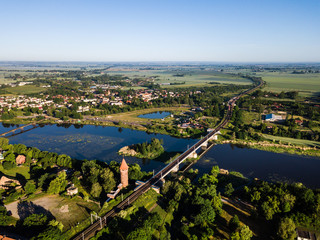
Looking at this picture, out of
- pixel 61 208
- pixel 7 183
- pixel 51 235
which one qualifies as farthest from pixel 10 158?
pixel 51 235

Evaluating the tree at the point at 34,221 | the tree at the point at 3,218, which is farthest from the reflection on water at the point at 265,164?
the tree at the point at 3,218

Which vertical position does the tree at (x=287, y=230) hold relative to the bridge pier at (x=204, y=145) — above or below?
above

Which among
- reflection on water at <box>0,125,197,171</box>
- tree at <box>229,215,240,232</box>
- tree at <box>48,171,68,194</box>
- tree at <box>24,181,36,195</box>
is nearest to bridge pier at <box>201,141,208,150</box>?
reflection on water at <box>0,125,197,171</box>

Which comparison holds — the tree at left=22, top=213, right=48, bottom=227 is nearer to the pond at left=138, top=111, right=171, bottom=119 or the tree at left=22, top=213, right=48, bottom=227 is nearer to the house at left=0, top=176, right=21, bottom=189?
the house at left=0, top=176, right=21, bottom=189

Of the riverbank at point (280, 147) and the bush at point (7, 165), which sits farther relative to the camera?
the riverbank at point (280, 147)

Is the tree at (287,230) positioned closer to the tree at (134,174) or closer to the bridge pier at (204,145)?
the tree at (134,174)

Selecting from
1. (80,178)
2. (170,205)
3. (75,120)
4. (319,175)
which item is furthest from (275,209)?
(75,120)

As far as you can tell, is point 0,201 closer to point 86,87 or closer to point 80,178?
point 80,178
